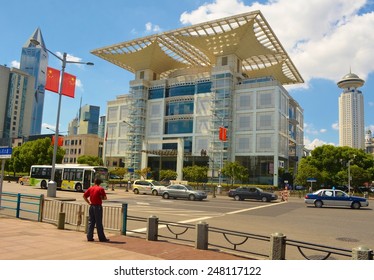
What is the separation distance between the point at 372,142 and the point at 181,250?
20025cm

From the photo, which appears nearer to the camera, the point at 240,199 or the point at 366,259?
the point at 366,259

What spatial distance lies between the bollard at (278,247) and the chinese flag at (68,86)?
2047cm

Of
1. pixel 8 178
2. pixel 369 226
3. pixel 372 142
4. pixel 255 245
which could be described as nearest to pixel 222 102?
pixel 8 178

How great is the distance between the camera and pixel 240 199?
109ft

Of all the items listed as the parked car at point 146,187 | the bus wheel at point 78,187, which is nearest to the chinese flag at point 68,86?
the bus wheel at point 78,187

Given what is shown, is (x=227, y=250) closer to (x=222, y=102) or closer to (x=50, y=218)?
(x=50, y=218)

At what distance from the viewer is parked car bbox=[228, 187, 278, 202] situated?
3145 cm

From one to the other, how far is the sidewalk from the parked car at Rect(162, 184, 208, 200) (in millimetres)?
20181

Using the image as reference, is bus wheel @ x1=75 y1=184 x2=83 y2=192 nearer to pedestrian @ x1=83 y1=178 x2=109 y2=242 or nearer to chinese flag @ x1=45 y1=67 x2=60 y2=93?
chinese flag @ x1=45 y1=67 x2=60 y2=93

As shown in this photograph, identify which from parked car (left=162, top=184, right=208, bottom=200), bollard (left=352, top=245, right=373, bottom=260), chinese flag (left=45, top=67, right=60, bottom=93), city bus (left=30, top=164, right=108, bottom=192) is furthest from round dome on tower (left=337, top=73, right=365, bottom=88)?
bollard (left=352, top=245, right=373, bottom=260)

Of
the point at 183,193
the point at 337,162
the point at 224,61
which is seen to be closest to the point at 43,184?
the point at 183,193

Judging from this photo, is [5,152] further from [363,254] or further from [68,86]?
[363,254]

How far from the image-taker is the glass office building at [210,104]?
5928cm

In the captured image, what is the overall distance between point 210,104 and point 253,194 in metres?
36.2
